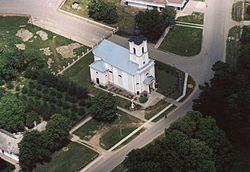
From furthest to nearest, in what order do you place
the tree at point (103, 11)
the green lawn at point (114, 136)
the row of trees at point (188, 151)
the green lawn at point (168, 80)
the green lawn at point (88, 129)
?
the tree at point (103, 11)
the green lawn at point (168, 80)
the green lawn at point (88, 129)
the green lawn at point (114, 136)
the row of trees at point (188, 151)

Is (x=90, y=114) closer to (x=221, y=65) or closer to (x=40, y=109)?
(x=40, y=109)

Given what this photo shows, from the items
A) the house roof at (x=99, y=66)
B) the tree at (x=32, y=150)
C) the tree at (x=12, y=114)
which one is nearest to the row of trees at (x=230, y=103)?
the house roof at (x=99, y=66)

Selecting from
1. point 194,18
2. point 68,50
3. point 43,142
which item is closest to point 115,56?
point 68,50

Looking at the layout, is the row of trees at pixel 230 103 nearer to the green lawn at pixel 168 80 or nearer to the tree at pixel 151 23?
the green lawn at pixel 168 80

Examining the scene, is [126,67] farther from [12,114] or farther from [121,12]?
[121,12]

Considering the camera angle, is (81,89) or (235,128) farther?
(81,89)

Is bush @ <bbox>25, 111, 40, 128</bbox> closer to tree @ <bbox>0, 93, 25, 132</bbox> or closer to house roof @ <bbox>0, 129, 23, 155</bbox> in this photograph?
tree @ <bbox>0, 93, 25, 132</bbox>


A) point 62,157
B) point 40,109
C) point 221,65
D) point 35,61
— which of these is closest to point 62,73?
point 35,61
